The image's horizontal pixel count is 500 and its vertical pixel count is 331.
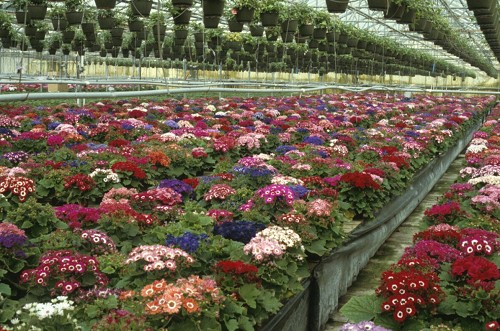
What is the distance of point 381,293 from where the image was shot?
164 inches

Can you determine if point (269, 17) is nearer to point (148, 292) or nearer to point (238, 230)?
point (238, 230)

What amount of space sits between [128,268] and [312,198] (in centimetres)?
290

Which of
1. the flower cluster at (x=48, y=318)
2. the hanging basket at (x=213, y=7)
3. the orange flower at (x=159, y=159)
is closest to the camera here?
the flower cluster at (x=48, y=318)

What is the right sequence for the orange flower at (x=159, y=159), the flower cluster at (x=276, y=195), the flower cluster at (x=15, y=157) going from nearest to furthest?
the flower cluster at (x=276, y=195) < the orange flower at (x=159, y=159) < the flower cluster at (x=15, y=157)

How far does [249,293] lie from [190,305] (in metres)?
0.66

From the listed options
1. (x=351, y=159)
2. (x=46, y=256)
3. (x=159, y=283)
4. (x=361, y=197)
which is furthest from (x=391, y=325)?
(x=351, y=159)

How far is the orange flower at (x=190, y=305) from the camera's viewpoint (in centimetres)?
349

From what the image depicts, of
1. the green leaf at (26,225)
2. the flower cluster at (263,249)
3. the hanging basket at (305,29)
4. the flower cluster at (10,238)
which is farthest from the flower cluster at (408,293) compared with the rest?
the hanging basket at (305,29)

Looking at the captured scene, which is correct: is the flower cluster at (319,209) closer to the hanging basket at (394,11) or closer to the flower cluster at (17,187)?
the flower cluster at (17,187)

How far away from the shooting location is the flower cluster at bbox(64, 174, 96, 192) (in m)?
6.90

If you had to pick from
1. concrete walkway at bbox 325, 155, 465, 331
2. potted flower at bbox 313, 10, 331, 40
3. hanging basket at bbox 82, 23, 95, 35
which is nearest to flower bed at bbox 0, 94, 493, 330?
concrete walkway at bbox 325, 155, 465, 331

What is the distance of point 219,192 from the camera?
6.51 meters

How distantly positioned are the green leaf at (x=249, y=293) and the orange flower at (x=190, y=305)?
552 mm

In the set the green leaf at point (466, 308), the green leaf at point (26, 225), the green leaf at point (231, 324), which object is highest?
the green leaf at point (466, 308)
